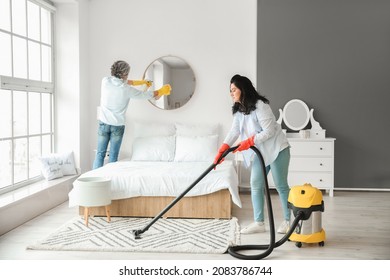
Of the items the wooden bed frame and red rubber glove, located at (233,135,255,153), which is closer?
red rubber glove, located at (233,135,255,153)

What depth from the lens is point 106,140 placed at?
5.14m

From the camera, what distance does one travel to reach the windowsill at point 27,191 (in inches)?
156

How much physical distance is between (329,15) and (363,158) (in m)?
1.81

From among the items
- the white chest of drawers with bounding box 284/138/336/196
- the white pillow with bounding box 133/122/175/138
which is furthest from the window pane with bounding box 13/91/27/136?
the white chest of drawers with bounding box 284/138/336/196

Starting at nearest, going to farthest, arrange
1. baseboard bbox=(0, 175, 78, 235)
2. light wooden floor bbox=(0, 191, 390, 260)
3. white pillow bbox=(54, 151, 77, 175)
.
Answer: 1. light wooden floor bbox=(0, 191, 390, 260)
2. baseboard bbox=(0, 175, 78, 235)
3. white pillow bbox=(54, 151, 77, 175)

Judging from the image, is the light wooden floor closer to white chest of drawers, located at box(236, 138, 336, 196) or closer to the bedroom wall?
white chest of drawers, located at box(236, 138, 336, 196)

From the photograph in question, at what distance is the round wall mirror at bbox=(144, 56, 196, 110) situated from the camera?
18.9 ft

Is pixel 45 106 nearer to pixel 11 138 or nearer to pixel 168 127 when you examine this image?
pixel 11 138

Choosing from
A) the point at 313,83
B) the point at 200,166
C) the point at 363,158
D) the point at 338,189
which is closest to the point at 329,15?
the point at 313,83

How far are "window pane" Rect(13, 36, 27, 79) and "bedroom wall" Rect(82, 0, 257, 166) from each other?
1.23 meters

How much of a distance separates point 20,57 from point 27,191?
4.54 ft

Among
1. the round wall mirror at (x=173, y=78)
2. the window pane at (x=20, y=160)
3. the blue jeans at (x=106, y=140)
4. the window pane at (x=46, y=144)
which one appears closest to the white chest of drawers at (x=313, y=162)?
the round wall mirror at (x=173, y=78)

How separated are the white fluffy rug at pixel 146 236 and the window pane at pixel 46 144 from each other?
1.49 metres
